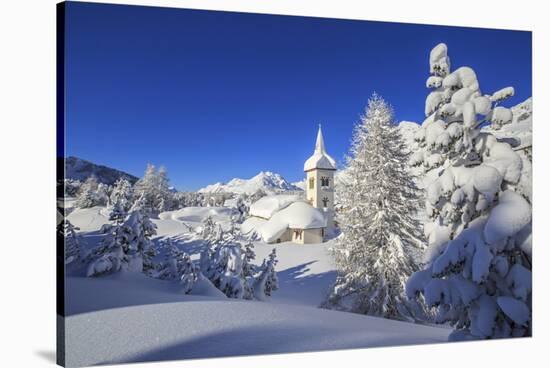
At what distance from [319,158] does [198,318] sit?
12.9 feet

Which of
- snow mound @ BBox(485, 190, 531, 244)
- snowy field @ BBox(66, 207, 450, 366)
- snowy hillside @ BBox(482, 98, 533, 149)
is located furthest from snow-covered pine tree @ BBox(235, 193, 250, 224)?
snowy hillside @ BBox(482, 98, 533, 149)

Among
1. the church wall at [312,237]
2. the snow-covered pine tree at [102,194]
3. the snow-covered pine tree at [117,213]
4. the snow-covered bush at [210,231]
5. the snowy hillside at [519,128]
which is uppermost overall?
the snowy hillside at [519,128]

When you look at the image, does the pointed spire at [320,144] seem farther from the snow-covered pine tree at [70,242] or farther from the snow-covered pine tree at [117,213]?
the snow-covered pine tree at [70,242]

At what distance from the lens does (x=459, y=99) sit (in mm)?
9664

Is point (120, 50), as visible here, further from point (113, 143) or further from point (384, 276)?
point (384, 276)

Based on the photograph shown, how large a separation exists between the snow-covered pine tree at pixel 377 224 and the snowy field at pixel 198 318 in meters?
0.56

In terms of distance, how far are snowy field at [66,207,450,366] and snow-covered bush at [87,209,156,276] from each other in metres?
0.17

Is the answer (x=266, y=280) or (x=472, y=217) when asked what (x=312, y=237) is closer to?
(x=266, y=280)

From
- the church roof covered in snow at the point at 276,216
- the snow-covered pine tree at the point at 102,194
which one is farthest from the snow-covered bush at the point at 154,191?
the church roof covered in snow at the point at 276,216

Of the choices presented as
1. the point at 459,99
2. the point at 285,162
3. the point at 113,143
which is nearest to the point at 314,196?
the point at 285,162

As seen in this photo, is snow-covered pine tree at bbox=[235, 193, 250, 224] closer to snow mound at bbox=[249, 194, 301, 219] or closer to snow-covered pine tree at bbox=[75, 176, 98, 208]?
snow mound at bbox=[249, 194, 301, 219]

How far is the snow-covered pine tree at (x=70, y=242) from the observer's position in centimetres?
837

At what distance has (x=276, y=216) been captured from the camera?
35.4 feet
